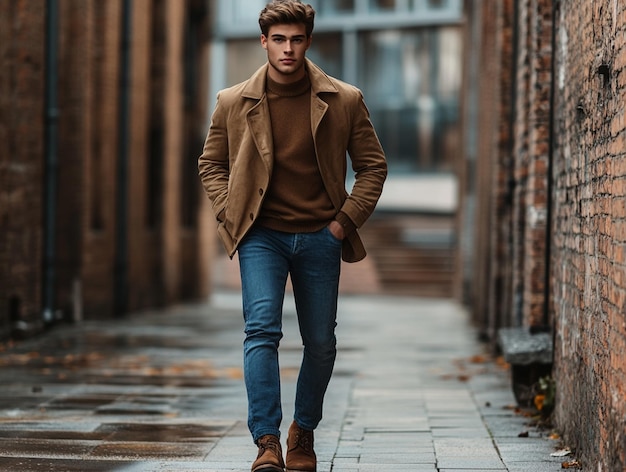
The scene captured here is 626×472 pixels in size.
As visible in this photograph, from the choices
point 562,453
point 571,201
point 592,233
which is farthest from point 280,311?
point 571,201

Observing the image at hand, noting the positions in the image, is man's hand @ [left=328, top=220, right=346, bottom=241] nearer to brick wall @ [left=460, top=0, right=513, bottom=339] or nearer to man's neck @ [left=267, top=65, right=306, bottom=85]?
man's neck @ [left=267, top=65, right=306, bottom=85]

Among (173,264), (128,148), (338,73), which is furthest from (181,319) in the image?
(338,73)

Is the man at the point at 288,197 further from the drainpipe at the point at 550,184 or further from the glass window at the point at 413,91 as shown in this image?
the glass window at the point at 413,91

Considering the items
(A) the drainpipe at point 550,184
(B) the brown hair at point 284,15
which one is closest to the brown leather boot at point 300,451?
(B) the brown hair at point 284,15

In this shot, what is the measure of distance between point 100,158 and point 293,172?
45.7 feet

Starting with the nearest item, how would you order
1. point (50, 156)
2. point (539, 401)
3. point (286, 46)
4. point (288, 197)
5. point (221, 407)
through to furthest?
point (286, 46) < point (288, 197) < point (539, 401) < point (221, 407) < point (50, 156)

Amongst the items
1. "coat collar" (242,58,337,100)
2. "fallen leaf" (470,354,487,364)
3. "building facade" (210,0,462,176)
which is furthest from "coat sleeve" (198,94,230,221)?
"building facade" (210,0,462,176)

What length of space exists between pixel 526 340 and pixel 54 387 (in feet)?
10.9

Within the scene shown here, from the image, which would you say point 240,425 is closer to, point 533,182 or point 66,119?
point 533,182

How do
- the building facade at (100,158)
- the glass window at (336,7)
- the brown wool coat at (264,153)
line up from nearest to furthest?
the brown wool coat at (264,153), the building facade at (100,158), the glass window at (336,7)

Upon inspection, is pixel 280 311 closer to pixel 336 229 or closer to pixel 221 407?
pixel 336 229

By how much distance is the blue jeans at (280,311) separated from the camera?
18.5 ft

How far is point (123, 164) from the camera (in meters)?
20.3

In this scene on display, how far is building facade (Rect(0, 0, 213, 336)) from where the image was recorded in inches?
579
